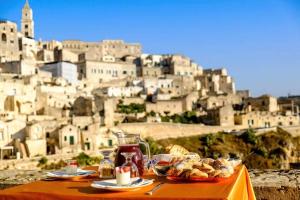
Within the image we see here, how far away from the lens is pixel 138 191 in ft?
10.7

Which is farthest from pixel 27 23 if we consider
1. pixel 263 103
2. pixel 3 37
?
pixel 263 103

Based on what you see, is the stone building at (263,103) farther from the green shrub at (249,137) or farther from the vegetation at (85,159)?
the vegetation at (85,159)

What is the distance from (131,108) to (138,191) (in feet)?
135

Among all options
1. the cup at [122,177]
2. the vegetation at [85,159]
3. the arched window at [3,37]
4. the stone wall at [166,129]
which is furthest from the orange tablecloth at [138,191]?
the arched window at [3,37]

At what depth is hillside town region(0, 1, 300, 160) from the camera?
28219 mm

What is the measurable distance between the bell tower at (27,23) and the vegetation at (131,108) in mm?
28358

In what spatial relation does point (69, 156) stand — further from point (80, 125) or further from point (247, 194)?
point (247, 194)

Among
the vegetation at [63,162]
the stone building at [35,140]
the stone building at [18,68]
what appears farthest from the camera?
the stone building at [18,68]

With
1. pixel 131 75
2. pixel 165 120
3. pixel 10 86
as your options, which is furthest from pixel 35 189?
pixel 131 75

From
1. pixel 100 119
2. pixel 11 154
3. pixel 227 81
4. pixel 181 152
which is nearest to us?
pixel 181 152

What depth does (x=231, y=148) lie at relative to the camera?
39719mm

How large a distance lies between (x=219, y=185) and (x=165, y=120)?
132ft

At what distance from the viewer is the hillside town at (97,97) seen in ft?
92.6

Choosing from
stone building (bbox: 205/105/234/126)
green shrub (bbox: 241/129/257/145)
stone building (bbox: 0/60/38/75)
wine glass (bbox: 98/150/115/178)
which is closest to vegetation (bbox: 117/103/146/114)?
stone building (bbox: 205/105/234/126)
